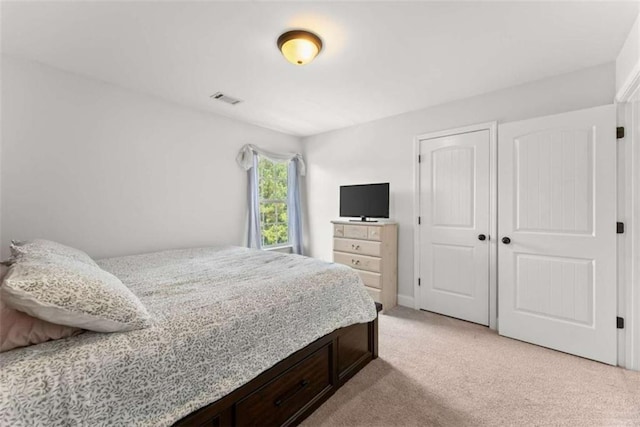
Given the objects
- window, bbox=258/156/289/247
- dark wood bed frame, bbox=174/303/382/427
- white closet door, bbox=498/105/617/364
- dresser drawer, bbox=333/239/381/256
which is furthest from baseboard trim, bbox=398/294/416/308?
window, bbox=258/156/289/247

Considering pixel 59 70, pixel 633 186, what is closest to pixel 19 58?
pixel 59 70

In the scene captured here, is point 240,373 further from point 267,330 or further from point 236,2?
point 236,2

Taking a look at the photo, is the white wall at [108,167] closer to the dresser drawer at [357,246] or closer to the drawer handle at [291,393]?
the dresser drawer at [357,246]

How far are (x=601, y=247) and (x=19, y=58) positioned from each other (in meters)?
4.87

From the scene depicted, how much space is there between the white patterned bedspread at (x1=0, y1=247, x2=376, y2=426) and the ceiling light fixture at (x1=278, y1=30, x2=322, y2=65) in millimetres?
1518

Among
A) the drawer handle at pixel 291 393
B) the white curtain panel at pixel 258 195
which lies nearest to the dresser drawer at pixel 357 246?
the white curtain panel at pixel 258 195

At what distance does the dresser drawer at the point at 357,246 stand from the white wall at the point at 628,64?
7.67 ft

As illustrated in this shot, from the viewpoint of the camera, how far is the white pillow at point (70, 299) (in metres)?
0.90

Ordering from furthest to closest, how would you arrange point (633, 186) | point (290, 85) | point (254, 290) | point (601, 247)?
point (290, 85)
point (601, 247)
point (633, 186)
point (254, 290)

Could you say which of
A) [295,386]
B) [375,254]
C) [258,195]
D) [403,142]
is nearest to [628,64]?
[403,142]

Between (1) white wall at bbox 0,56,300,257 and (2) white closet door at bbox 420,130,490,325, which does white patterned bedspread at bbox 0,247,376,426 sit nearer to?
(1) white wall at bbox 0,56,300,257

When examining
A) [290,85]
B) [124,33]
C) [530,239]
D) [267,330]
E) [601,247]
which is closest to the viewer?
[267,330]

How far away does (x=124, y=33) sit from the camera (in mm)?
1896

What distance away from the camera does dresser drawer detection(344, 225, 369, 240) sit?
11.2 feet
